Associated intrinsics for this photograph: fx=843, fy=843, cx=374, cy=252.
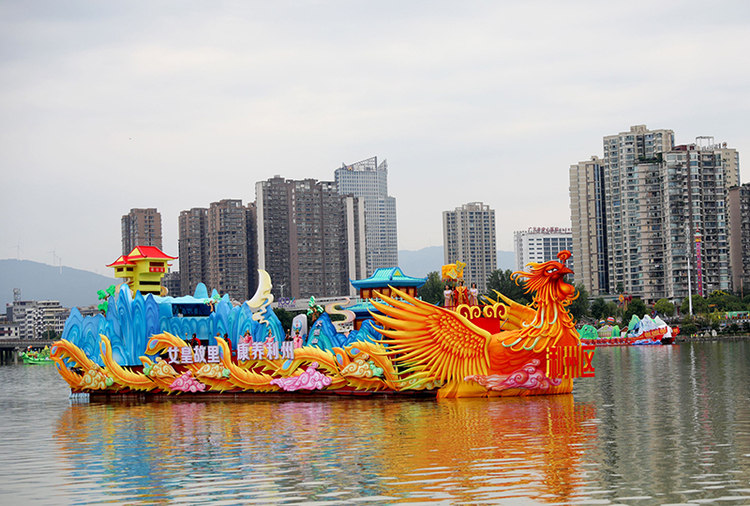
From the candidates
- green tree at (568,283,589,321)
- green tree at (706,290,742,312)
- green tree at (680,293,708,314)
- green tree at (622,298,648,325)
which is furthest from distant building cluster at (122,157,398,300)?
green tree at (706,290,742,312)

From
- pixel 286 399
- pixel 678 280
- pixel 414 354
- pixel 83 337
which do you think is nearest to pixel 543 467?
pixel 414 354

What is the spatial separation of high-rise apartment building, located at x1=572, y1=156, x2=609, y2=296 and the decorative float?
223 feet

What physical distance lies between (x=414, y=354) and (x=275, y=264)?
69.1m

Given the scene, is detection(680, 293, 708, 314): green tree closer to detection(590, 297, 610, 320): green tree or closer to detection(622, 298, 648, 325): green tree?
detection(622, 298, 648, 325): green tree

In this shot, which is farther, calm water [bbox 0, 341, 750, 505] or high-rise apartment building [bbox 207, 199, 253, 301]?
high-rise apartment building [bbox 207, 199, 253, 301]

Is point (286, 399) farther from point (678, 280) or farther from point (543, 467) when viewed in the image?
point (678, 280)

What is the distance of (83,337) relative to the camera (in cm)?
2791

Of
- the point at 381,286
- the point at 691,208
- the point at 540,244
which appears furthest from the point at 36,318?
the point at 381,286

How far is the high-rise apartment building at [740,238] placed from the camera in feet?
276

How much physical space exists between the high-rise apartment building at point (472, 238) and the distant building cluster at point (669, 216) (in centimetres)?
3036

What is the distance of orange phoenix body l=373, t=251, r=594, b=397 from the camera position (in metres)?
20.6

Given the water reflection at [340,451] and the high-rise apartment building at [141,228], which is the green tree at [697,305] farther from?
the high-rise apartment building at [141,228]

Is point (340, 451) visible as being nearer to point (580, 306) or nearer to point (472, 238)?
point (580, 306)

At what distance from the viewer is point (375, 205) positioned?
162 metres
